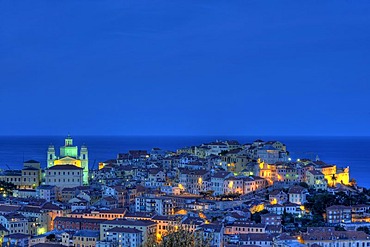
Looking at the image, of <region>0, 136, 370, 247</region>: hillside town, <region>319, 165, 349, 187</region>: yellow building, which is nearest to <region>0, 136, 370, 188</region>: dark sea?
<region>319, 165, 349, 187</region>: yellow building

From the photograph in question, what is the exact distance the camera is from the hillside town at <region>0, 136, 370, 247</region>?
1053 inches

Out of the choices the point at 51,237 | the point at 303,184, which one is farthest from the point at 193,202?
the point at 51,237

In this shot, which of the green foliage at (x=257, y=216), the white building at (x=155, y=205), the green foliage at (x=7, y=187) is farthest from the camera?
the green foliage at (x=7, y=187)

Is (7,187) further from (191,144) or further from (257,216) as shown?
(191,144)

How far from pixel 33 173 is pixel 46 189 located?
4489mm

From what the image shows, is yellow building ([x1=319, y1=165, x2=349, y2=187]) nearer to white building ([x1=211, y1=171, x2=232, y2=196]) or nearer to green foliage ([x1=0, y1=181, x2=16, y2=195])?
white building ([x1=211, y1=171, x2=232, y2=196])

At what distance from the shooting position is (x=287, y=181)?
1385 inches

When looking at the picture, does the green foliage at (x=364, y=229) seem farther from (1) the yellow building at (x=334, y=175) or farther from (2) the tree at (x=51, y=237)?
(2) the tree at (x=51, y=237)

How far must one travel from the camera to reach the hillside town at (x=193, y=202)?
26.7m

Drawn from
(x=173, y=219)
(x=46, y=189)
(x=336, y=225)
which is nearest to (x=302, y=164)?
(x=336, y=225)

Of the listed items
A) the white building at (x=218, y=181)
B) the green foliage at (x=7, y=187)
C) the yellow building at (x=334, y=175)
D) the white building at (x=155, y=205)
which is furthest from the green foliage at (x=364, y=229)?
the green foliage at (x=7, y=187)

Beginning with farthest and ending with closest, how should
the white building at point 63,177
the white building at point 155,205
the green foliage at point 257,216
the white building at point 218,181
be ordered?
the white building at point 63,177 → the white building at point 218,181 → the white building at point 155,205 → the green foliage at point 257,216

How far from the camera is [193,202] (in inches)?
1242

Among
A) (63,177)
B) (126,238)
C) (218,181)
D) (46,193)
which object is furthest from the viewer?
(63,177)
